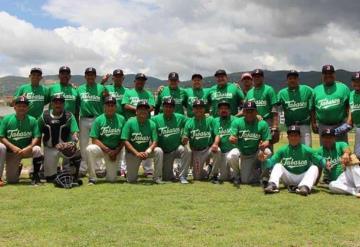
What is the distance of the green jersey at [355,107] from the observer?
1100 cm

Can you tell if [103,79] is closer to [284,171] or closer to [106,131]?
[106,131]

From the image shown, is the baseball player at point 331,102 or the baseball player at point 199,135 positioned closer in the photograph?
the baseball player at point 331,102

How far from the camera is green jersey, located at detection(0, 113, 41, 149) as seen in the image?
37.2 feet

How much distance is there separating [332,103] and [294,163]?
73.1 inches

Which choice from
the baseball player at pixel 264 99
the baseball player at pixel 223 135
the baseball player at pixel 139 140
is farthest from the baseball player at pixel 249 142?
the baseball player at pixel 139 140

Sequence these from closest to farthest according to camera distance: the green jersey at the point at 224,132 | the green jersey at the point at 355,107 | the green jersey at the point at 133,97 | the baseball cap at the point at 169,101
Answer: the green jersey at the point at 355,107 → the baseball cap at the point at 169,101 → the green jersey at the point at 224,132 → the green jersey at the point at 133,97

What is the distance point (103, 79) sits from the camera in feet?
44.4

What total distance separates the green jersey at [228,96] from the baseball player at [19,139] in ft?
15.3


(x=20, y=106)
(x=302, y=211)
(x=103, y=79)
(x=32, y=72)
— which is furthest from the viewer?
(x=103, y=79)

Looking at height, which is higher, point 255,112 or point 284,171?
point 255,112

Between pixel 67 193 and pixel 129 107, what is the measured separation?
3478 mm

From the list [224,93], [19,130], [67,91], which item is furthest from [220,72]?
[19,130]

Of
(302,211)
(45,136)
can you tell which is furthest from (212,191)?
(45,136)

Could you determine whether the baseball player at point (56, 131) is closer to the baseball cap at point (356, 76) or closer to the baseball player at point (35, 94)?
the baseball player at point (35, 94)
